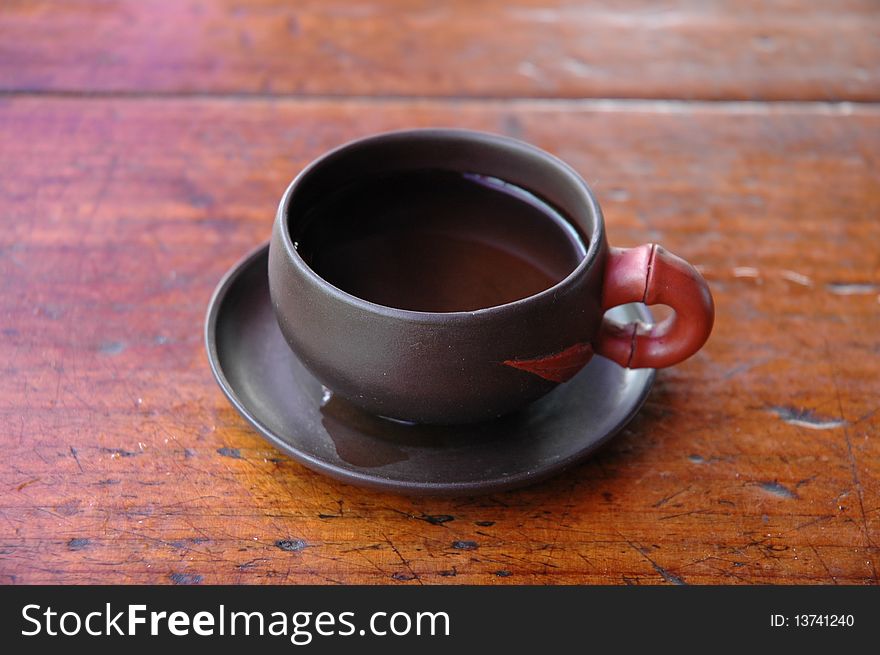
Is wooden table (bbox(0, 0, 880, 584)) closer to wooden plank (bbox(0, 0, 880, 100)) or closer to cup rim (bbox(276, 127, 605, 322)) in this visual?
wooden plank (bbox(0, 0, 880, 100))

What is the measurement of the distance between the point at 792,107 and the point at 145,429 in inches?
23.6

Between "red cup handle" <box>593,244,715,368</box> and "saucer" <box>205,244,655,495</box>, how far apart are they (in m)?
0.03

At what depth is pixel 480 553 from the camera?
19.1 inches

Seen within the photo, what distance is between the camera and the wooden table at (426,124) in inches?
19.3

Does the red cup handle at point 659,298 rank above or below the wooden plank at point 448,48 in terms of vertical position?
above

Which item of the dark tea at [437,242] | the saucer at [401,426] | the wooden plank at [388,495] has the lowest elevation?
the wooden plank at [388,495]

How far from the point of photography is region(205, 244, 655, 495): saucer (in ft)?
1.60

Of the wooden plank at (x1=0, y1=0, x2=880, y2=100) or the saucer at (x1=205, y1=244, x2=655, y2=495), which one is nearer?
the saucer at (x1=205, y1=244, x2=655, y2=495)

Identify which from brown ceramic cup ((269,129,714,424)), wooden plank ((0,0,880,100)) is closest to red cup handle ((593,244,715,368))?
brown ceramic cup ((269,129,714,424))

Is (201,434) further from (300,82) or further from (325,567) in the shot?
(300,82)

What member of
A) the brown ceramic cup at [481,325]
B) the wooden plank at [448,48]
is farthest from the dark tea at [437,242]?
the wooden plank at [448,48]

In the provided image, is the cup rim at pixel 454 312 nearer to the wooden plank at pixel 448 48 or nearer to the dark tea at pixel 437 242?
the dark tea at pixel 437 242

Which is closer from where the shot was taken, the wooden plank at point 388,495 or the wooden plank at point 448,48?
the wooden plank at point 388,495

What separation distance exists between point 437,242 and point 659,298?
0.43 ft
